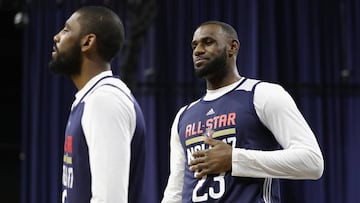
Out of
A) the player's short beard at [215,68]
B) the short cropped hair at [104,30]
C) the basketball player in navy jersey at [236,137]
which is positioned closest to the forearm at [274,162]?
the basketball player in navy jersey at [236,137]

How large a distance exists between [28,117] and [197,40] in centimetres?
280

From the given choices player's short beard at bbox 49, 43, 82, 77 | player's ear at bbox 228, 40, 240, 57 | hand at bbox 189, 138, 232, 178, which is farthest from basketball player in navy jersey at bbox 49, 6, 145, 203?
player's ear at bbox 228, 40, 240, 57

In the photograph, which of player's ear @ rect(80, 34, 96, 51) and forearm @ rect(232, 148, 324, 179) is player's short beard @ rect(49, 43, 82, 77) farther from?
forearm @ rect(232, 148, 324, 179)

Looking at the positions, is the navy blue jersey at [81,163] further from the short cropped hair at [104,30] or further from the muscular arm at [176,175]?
the muscular arm at [176,175]

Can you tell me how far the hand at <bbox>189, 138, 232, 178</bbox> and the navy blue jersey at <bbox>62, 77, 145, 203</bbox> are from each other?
0.46m

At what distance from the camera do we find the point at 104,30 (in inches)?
84.8

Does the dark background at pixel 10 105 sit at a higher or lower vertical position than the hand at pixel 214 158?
higher

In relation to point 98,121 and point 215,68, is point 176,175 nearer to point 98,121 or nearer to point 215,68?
point 215,68

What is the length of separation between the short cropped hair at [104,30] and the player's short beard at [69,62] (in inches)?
2.2

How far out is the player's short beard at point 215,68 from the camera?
8.91 ft

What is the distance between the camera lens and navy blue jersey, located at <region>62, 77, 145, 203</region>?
2020 mm

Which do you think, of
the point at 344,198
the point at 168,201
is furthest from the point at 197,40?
the point at 344,198

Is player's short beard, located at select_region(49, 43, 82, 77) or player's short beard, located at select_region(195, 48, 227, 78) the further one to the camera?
player's short beard, located at select_region(195, 48, 227, 78)

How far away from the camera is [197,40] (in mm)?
2783
